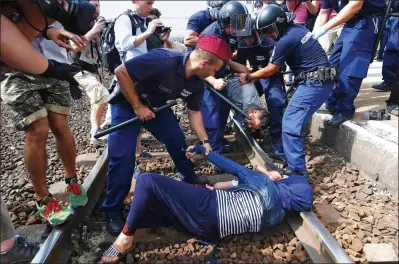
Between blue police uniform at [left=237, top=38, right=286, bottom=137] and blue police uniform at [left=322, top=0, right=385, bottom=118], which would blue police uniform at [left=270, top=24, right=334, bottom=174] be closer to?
blue police uniform at [left=322, top=0, right=385, bottom=118]

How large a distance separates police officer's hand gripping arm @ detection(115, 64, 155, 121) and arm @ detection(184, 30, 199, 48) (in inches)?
76.2

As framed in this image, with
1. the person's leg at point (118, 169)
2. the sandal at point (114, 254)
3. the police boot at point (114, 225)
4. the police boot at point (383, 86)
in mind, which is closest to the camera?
the sandal at point (114, 254)

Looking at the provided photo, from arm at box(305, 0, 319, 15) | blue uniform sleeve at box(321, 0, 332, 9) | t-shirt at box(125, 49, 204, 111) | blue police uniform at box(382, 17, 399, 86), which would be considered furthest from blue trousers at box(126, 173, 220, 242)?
arm at box(305, 0, 319, 15)

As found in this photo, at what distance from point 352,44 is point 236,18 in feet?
4.58

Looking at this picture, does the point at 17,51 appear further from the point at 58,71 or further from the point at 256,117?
the point at 256,117

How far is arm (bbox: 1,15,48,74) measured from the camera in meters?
1.72

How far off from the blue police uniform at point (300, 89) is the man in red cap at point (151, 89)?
1082 millimetres

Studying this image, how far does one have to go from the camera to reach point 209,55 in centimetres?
262

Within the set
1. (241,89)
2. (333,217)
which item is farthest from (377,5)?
(333,217)

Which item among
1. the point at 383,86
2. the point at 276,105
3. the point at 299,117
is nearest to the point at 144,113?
the point at 299,117

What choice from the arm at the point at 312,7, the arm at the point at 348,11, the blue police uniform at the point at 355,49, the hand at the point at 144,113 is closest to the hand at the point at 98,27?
the hand at the point at 144,113

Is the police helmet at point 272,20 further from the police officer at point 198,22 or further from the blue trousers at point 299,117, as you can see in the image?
the police officer at point 198,22

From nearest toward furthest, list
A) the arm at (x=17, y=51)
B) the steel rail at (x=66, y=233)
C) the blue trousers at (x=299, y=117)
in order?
the arm at (x=17, y=51) → the steel rail at (x=66, y=233) → the blue trousers at (x=299, y=117)

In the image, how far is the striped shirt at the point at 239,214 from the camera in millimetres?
2574
